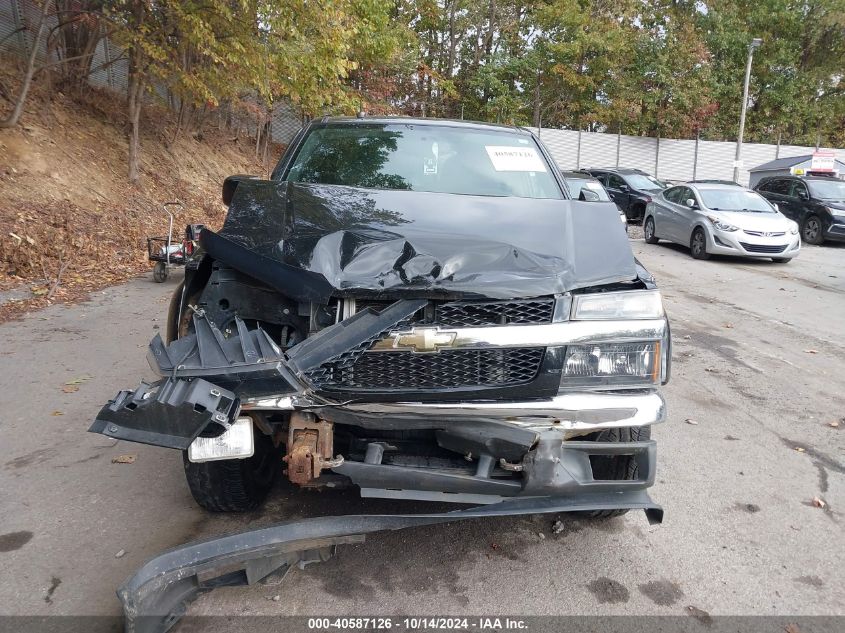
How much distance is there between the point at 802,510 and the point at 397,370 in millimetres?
2495

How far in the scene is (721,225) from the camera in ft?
41.4

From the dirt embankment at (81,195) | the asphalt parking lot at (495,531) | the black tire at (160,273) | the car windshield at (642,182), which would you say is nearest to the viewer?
the asphalt parking lot at (495,531)

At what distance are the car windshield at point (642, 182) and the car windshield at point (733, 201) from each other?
5.67m

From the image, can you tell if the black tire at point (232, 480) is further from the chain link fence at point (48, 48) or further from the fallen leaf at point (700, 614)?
the chain link fence at point (48, 48)

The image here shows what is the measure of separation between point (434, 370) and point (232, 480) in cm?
122

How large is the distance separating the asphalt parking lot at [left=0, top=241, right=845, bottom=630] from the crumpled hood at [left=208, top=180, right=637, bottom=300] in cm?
127

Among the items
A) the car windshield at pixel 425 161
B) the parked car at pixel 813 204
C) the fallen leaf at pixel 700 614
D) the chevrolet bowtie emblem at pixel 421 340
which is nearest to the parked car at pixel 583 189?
the car windshield at pixel 425 161

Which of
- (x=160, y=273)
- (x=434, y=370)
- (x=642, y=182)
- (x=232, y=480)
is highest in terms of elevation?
(x=642, y=182)

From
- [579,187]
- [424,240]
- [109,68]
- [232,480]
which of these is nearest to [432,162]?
[579,187]

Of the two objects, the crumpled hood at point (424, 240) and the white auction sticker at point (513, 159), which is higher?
the white auction sticker at point (513, 159)

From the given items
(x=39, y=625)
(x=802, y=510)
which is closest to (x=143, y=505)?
(x=39, y=625)

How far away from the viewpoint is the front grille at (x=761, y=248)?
40.5ft

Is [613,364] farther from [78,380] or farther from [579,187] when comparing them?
[78,380]

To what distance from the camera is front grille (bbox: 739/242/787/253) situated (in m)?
12.3
